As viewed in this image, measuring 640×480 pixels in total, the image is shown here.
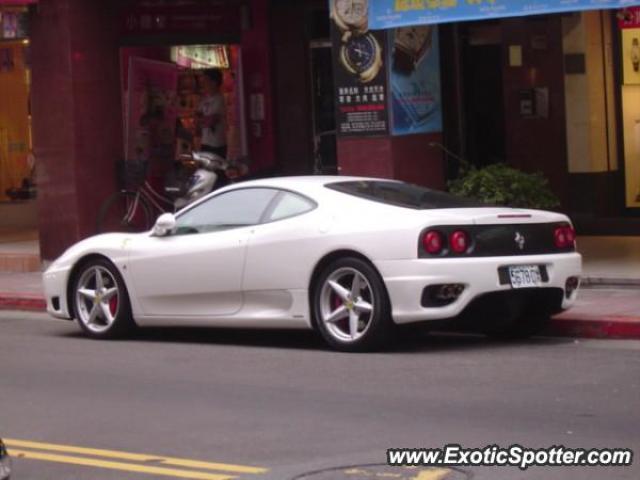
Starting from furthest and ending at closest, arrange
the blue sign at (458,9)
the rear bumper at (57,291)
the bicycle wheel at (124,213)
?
the bicycle wheel at (124,213) → the blue sign at (458,9) → the rear bumper at (57,291)

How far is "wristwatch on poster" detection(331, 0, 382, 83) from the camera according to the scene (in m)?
16.5

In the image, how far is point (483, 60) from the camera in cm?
1931

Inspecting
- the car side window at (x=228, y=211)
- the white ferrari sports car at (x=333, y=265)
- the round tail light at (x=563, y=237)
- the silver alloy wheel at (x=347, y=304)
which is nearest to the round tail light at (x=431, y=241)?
the white ferrari sports car at (x=333, y=265)

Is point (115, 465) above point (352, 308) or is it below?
below

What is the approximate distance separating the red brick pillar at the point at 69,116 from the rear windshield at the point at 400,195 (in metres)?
6.84

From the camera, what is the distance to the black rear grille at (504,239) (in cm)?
1123

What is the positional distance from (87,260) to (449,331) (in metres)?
3.27

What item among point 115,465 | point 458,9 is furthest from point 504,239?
point 458,9

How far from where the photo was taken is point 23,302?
16203 millimetres

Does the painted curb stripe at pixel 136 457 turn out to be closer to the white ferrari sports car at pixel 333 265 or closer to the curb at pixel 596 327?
the white ferrari sports car at pixel 333 265

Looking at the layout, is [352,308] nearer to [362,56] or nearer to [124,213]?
[362,56]

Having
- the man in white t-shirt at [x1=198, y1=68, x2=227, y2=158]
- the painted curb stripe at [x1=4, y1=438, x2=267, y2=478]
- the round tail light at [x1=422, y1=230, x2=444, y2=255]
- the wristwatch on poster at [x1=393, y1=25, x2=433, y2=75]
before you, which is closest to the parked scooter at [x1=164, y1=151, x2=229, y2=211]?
the man in white t-shirt at [x1=198, y1=68, x2=227, y2=158]

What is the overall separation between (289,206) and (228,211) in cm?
65

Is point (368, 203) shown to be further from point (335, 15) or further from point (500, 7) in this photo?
point (335, 15)
